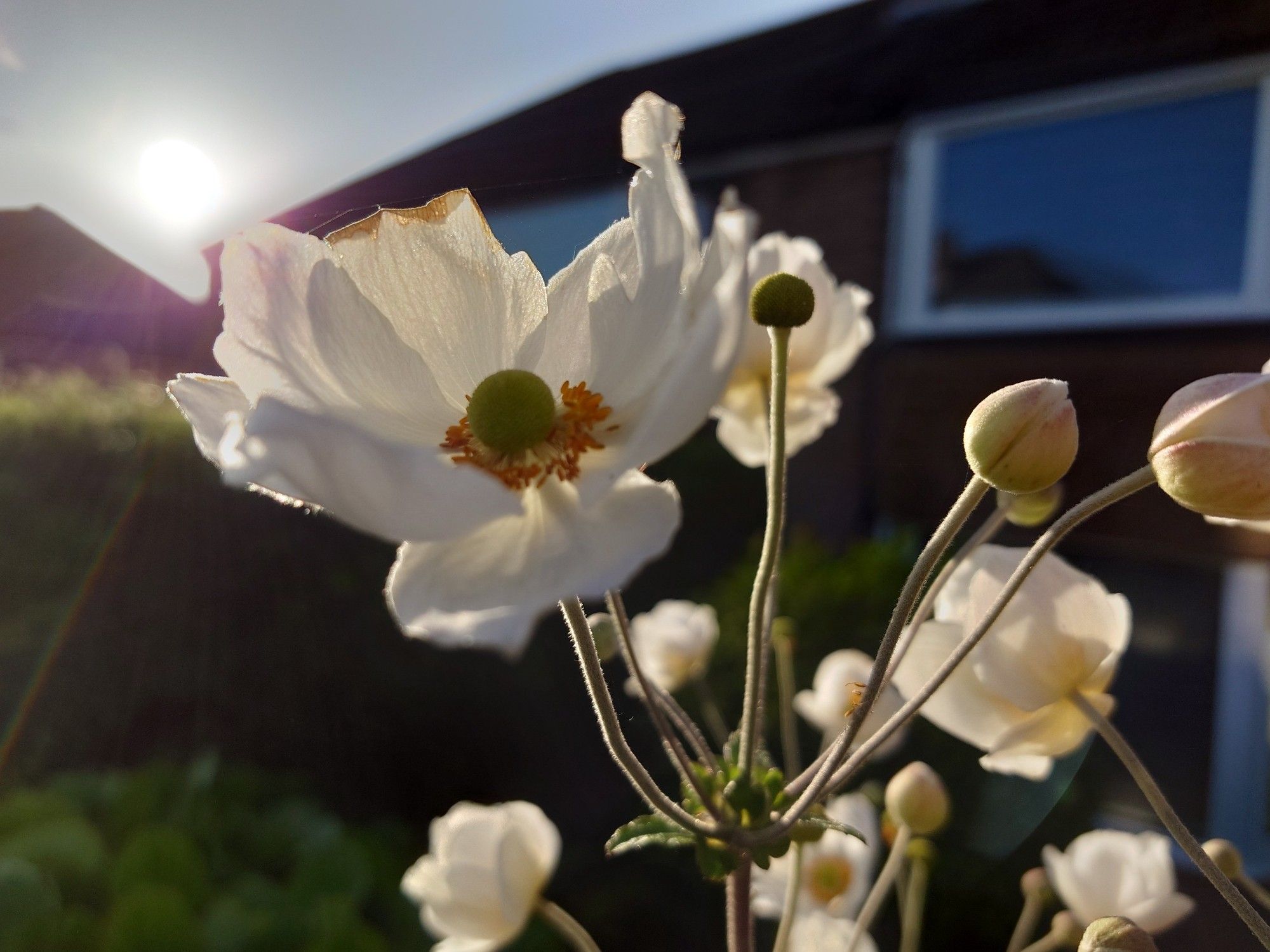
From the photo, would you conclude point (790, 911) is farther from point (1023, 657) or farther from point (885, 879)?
point (1023, 657)

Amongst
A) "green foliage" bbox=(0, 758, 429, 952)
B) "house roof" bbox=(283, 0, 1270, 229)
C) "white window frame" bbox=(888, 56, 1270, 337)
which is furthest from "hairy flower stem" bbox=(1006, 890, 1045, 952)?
"white window frame" bbox=(888, 56, 1270, 337)

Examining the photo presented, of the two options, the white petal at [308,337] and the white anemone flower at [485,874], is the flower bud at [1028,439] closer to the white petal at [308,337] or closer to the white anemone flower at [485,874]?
the white petal at [308,337]

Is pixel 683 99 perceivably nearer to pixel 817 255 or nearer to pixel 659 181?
pixel 817 255

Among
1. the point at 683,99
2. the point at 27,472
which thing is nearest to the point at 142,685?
the point at 27,472

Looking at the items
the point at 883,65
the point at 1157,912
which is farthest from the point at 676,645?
the point at 883,65

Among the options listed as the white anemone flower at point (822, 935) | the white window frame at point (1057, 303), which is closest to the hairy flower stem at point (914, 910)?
the white anemone flower at point (822, 935)

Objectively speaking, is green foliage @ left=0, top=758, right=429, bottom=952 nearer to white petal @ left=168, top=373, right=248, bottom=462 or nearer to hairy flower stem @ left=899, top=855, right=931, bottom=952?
hairy flower stem @ left=899, top=855, right=931, bottom=952
